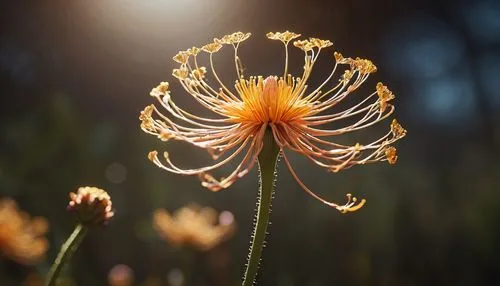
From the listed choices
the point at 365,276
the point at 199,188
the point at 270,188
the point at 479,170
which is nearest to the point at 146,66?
the point at 199,188

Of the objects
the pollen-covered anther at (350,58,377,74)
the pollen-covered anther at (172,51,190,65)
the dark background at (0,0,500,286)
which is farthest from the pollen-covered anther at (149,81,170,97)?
the dark background at (0,0,500,286)

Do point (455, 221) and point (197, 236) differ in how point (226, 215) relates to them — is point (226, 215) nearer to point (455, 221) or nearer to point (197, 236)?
point (197, 236)

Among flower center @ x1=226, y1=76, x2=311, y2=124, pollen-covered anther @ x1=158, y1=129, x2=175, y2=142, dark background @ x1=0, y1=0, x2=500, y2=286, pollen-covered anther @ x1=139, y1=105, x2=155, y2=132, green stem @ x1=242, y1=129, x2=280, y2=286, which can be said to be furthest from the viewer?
dark background @ x1=0, y1=0, x2=500, y2=286

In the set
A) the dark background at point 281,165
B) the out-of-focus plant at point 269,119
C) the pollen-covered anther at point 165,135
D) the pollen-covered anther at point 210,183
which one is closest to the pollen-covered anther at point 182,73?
the out-of-focus plant at point 269,119

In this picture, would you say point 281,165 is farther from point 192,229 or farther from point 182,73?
point 182,73

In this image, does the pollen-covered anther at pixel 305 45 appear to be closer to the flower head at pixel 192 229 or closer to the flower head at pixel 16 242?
the flower head at pixel 16 242

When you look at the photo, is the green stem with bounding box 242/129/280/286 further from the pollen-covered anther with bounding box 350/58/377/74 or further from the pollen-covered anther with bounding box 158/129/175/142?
the pollen-covered anther with bounding box 350/58/377/74

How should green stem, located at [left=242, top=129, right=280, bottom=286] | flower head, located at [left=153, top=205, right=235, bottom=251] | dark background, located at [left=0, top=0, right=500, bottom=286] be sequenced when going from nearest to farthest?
green stem, located at [left=242, top=129, right=280, bottom=286] → flower head, located at [left=153, top=205, right=235, bottom=251] → dark background, located at [left=0, top=0, right=500, bottom=286]

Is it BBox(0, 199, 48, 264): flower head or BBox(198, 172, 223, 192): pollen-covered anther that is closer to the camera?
BBox(198, 172, 223, 192): pollen-covered anther
